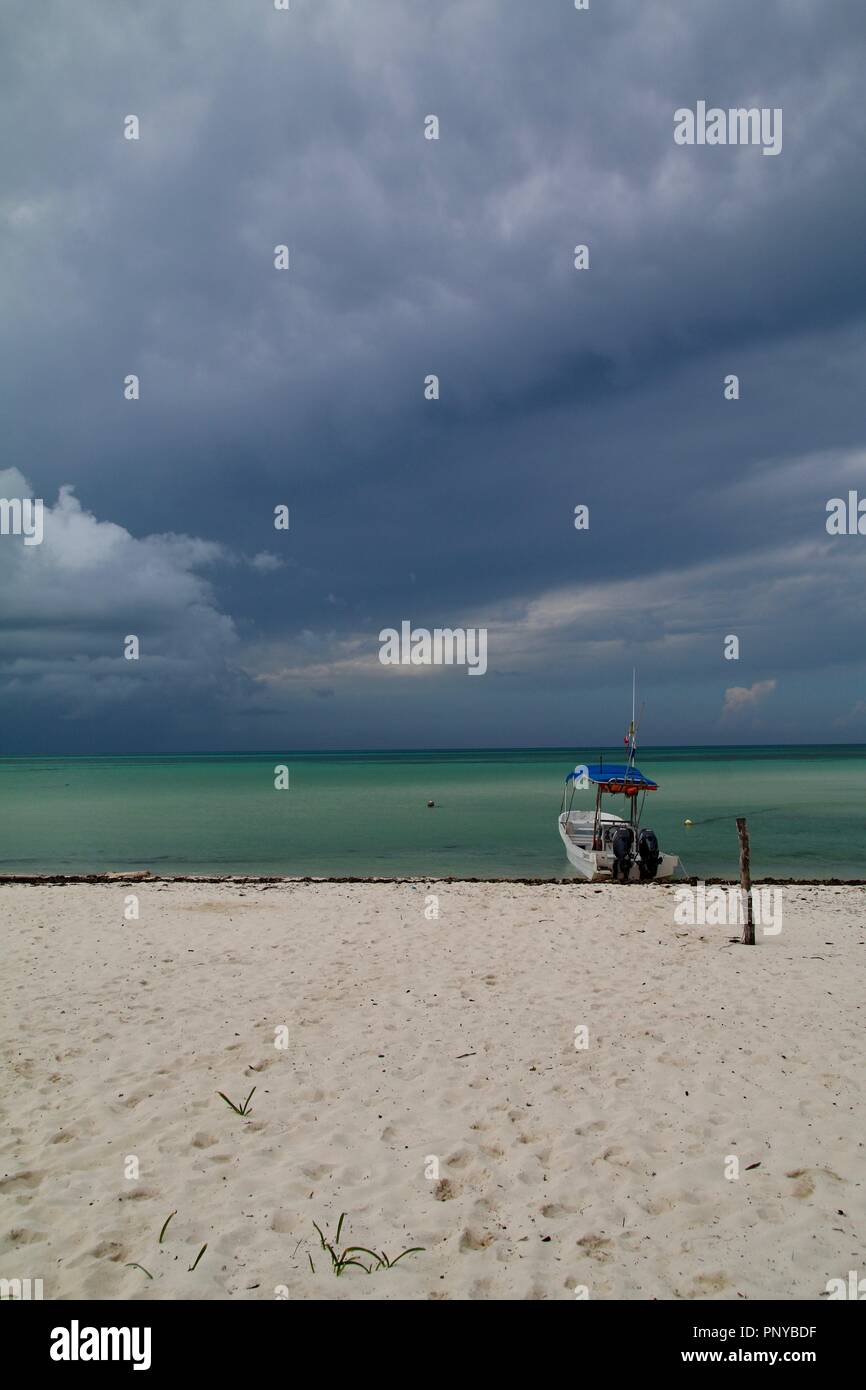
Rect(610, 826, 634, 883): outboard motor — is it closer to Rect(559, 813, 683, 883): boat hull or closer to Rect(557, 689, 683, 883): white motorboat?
Rect(557, 689, 683, 883): white motorboat

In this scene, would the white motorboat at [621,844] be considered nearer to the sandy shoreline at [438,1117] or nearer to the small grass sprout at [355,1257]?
the sandy shoreline at [438,1117]

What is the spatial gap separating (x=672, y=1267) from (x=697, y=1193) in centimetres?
95

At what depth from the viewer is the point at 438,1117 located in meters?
6.76

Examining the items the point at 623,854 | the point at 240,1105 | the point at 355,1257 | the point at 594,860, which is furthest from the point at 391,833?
the point at 355,1257

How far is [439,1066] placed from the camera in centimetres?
784

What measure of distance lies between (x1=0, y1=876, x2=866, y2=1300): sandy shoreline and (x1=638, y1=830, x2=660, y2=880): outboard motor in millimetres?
8593

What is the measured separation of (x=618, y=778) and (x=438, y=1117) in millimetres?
18785

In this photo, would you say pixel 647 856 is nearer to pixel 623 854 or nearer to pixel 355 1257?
pixel 623 854

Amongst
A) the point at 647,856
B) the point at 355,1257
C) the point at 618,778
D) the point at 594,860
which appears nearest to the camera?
the point at 355,1257

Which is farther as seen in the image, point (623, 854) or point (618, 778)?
point (618, 778)

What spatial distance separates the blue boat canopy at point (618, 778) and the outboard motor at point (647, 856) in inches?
69.4

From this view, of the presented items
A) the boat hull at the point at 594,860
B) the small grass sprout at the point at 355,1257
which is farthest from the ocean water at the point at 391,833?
the small grass sprout at the point at 355,1257
